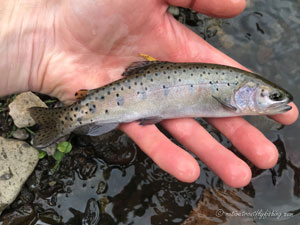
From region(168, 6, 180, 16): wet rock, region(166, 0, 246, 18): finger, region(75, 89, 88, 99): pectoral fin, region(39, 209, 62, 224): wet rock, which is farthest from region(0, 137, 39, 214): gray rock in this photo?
region(168, 6, 180, 16): wet rock

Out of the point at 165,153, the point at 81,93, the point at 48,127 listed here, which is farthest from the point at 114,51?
the point at 165,153

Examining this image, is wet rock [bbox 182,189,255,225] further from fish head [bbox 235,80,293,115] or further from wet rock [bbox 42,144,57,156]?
wet rock [bbox 42,144,57,156]

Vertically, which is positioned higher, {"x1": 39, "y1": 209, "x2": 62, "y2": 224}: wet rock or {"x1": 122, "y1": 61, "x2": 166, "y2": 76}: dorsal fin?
{"x1": 122, "y1": 61, "x2": 166, "y2": 76}: dorsal fin

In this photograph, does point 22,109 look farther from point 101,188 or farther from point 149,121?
point 149,121

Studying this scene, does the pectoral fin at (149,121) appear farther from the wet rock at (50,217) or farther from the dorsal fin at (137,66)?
the wet rock at (50,217)

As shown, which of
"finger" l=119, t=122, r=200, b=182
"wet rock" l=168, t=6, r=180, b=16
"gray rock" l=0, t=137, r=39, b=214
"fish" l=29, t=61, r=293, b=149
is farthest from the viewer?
"wet rock" l=168, t=6, r=180, b=16

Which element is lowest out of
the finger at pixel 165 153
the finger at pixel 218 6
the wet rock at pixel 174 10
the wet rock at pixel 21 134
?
the wet rock at pixel 21 134

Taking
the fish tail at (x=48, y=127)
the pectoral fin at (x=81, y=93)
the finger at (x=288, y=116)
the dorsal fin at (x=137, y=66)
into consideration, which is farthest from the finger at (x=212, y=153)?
the fish tail at (x=48, y=127)
